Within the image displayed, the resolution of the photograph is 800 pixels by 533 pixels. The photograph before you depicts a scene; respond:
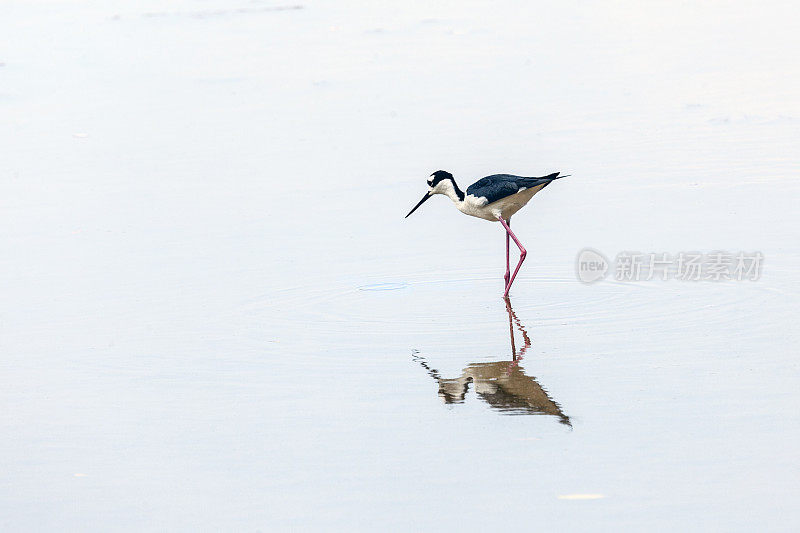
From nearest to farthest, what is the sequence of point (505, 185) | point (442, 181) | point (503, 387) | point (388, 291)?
1. point (503, 387)
2. point (388, 291)
3. point (505, 185)
4. point (442, 181)

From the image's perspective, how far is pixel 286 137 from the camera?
14.7m

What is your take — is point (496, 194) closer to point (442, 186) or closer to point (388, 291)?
point (442, 186)

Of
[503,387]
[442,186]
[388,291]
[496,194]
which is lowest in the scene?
[503,387]

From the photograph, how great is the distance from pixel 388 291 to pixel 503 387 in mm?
2252

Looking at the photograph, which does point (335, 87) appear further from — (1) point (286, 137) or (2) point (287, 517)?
(2) point (287, 517)

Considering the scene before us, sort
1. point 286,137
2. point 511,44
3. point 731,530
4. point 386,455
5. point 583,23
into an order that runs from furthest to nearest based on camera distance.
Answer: point 583,23 < point 511,44 < point 286,137 < point 386,455 < point 731,530

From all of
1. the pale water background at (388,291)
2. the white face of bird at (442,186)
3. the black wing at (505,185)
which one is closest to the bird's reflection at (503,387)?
the pale water background at (388,291)

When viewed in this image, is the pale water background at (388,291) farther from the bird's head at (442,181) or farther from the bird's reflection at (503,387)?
the bird's head at (442,181)

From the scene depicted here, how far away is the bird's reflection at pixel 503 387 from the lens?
6.88m

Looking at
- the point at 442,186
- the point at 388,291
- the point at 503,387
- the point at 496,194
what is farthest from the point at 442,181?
the point at 503,387

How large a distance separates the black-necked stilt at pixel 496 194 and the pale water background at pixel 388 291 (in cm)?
36

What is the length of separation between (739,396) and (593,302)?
2151 mm

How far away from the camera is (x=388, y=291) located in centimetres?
938

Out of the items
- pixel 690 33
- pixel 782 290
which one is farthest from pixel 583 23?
pixel 782 290
